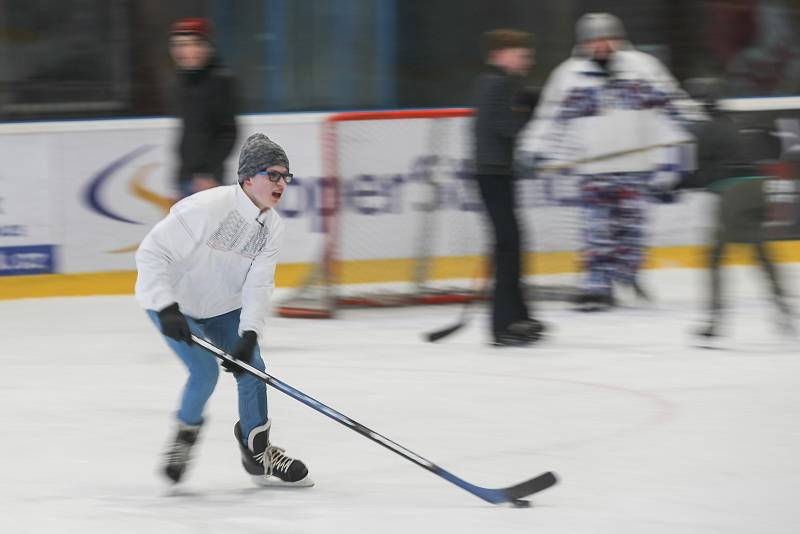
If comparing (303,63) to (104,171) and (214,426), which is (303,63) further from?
(214,426)

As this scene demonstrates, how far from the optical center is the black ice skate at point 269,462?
481 centimetres

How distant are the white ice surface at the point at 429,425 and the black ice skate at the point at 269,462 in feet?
Answer: 0.17

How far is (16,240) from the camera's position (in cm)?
945

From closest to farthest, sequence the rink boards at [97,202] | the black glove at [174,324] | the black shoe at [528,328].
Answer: the black glove at [174,324] → the black shoe at [528,328] → the rink boards at [97,202]

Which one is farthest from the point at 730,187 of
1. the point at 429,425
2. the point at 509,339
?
the point at 429,425

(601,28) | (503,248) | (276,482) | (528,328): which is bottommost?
(528,328)

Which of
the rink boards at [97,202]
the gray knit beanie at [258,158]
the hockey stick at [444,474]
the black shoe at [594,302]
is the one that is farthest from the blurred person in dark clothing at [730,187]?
the gray knit beanie at [258,158]

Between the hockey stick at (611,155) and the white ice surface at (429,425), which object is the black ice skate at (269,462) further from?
the hockey stick at (611,155)

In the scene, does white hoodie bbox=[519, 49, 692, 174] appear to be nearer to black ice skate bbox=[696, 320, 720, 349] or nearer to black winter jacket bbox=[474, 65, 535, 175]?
black winter jacket bbox=[474, 65, 535, 175]

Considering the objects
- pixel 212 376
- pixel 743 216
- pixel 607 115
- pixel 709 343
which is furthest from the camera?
pixel 607 115

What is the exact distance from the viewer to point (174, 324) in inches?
175

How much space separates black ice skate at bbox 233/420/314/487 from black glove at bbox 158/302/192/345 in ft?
1.72

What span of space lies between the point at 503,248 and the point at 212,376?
9.14 ft

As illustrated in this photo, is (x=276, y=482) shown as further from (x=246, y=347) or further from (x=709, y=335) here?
(x=709, y=335)
